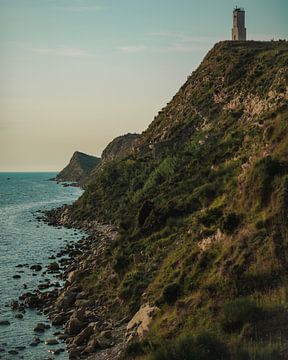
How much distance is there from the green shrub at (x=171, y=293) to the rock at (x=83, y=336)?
527 cm

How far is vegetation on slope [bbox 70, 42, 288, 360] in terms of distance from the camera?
15539mm

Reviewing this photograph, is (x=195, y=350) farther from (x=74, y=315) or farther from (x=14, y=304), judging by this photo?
(x=14, y=304)

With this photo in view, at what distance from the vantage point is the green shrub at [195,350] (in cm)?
1327

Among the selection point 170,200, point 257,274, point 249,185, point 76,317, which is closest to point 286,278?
point 257,274

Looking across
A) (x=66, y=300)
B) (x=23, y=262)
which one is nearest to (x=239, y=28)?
(x=23, y=262)

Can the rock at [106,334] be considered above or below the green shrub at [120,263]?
below

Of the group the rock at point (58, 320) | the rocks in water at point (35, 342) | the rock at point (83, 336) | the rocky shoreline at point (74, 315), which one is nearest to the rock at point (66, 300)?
the rocky shoreline at point (74, 315)

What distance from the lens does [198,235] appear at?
88.8 ft

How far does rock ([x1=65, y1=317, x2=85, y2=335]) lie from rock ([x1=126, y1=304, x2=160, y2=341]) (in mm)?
3788

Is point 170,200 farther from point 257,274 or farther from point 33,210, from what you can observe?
point 33,210

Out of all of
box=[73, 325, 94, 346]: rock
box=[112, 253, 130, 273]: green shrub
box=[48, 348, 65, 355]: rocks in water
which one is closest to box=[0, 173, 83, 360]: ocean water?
box=[48, 348, 65, 355]: rocks in water

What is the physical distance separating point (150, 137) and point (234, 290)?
6352 centimetres

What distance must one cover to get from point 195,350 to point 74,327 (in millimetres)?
15286

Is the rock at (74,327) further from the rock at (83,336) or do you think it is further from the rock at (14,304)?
the rock at (14,304)
